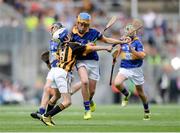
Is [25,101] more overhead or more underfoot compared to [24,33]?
more underfoot

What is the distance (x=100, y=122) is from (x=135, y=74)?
2.74 meters

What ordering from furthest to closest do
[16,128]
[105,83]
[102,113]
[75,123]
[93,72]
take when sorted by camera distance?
[105,83], [102,113], [93,72], [75,123], [16,128]

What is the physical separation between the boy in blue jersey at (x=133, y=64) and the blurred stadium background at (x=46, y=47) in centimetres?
1132

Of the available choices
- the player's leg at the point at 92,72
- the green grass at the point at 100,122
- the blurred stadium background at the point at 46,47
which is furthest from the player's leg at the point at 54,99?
the blurred stadium background at the point at 46,47

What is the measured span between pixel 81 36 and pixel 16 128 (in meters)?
3.36

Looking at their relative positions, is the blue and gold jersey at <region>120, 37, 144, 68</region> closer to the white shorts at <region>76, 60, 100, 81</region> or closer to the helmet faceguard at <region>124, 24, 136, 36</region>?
the helmet faceguard at <region>124, 24, 136, 36</region>

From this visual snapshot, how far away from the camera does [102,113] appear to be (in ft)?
82.7

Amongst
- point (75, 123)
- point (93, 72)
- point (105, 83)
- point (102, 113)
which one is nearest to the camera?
point (75, 123)

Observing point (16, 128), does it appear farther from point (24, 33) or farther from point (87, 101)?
point (24, 33)

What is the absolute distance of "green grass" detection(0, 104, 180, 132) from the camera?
19625mm

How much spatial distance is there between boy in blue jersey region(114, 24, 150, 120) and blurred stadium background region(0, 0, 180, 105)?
1132 cm

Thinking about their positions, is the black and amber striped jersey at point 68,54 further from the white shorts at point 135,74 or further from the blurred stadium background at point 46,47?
the blurred stadium background at point 46,47

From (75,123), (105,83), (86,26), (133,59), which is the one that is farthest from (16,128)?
(105,83)

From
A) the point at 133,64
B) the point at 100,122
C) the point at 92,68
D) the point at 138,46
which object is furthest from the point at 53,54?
the point at 133,64
